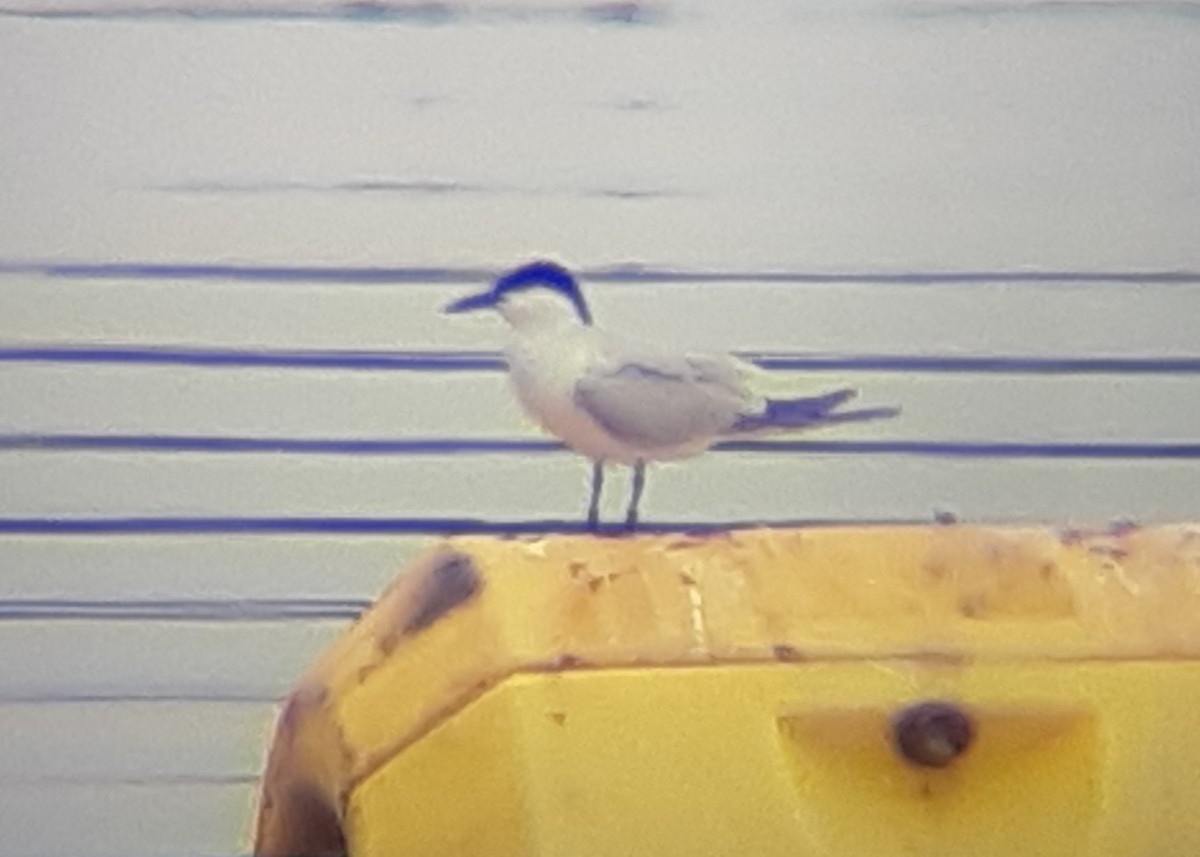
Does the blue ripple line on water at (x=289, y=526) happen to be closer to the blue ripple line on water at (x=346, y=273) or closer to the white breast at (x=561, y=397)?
the white breast at (x=561, y=397)

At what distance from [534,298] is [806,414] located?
0.19 metres

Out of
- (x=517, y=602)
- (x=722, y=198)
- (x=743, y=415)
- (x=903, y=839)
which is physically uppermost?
(x=722, y=198)

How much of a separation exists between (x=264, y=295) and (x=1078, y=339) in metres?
0.54

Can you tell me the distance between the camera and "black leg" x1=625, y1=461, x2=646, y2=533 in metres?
1.05

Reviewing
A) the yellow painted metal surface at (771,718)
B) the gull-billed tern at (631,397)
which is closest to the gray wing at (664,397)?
the gull-billed tern at (631,397)

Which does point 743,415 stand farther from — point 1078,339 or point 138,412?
point 138,412

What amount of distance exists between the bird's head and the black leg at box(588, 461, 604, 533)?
0.31ft

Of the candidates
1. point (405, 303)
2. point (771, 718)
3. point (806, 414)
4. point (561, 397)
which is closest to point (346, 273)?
point (405, 303)

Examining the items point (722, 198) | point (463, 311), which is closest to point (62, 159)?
point (463, 311)

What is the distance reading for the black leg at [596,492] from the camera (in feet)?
3.43

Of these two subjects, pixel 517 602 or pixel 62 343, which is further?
pixel 62 343

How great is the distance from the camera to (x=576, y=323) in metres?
1.02

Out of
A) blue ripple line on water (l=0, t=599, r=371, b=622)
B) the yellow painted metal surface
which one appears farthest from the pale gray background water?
the yellow painted metal surface

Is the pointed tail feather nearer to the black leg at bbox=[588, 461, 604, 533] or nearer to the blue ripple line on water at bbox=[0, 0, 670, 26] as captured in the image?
the black leg at bbox=[588, 461, 604, 533]
